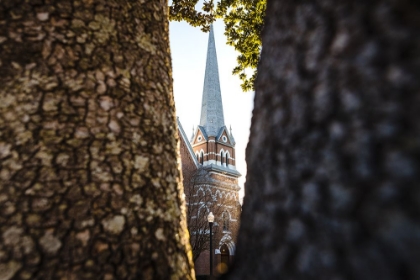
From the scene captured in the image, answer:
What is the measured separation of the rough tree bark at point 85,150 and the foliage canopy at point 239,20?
173 inches

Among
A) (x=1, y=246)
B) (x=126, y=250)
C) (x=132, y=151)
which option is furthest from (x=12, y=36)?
(x=126, y=250)

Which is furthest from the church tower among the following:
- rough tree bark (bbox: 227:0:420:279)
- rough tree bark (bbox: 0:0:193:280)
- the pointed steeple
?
rough tree bark (bbox: 227:0:420:279)

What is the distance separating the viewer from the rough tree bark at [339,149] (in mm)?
424

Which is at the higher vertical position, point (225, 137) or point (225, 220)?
point (225, 137)

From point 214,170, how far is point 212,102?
10392 mm

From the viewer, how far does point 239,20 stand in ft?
20.0

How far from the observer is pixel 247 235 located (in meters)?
0.72

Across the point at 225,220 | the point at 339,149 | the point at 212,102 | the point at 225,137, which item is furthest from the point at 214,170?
the point at 339,149

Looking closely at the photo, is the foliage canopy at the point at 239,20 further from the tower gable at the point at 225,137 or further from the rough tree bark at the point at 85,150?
the tower gable at the point at 225,137

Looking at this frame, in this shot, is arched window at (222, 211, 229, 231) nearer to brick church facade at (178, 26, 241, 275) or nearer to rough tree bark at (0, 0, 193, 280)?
brick church facade at (178, 26, 241, 275)

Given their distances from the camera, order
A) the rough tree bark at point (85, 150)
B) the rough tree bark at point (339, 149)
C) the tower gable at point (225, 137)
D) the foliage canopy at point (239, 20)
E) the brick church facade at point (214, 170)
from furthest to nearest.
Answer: the tower gable at point (225, 137) < the brick church facade at point (214, 170) < the foliage canopy at point (239, 20) < the rough tree bark at point (85, 150) < the rough tree bark at point (339, 149)

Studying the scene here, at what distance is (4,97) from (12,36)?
10.0 inches

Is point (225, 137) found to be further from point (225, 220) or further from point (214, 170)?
point (225, 220)

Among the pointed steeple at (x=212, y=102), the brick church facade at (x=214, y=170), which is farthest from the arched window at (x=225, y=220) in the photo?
the pointed steeple at (x=212, y=102)
